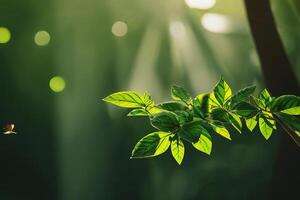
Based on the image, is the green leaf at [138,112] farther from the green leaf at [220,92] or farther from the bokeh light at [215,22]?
the bokeh light at [215,22]

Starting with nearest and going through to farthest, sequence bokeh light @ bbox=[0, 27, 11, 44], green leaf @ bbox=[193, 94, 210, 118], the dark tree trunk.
→ green leaf @ bbox=[193, 94, 210, 118]
the dark tree trunk
bokeh light @ bbox=[0, 27, 11, 44]

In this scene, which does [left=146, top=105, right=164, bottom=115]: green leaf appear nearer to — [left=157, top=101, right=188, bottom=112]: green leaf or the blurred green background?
[left=157, top=101, right=188, bottom=112]: green leaf

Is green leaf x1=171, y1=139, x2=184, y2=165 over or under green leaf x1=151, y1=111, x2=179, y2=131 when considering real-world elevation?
under

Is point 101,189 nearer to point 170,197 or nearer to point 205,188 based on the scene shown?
point 170,197

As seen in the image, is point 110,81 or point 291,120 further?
point 110,81

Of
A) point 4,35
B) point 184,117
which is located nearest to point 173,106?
point 184,117

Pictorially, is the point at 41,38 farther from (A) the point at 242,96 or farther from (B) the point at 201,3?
(A) the point at 242,96

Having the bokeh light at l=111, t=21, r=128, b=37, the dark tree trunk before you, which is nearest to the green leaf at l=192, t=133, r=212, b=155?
the dark tree trunk

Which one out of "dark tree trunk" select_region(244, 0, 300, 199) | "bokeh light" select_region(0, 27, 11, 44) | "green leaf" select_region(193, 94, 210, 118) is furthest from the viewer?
"bokeh light" select_region(0, 27, 11, 44)
